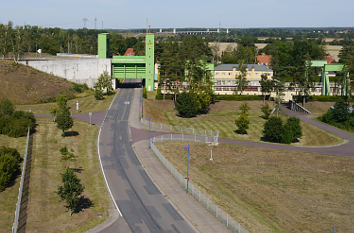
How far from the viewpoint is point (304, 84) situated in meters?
116

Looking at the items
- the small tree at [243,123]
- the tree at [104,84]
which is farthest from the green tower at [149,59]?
the small tree at [243,123]

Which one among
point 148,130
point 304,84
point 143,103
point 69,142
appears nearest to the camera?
point 69,142

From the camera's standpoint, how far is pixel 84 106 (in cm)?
10331

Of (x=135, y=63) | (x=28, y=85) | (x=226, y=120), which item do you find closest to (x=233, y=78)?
(x=135, y=63)

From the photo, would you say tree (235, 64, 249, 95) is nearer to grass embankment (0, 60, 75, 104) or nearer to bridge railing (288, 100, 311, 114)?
bridge railing (288, 100, 311, 114)

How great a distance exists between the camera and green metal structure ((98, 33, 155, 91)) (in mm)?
126675

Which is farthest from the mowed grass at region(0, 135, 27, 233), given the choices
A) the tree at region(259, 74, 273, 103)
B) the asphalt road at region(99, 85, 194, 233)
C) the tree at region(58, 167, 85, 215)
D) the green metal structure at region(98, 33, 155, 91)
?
the tree at region(259, 74, 273, 103)

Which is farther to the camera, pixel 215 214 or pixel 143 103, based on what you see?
pixel 143 103

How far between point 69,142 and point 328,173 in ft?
142

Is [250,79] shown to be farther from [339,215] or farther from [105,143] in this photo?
[339,215]

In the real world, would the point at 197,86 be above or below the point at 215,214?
above

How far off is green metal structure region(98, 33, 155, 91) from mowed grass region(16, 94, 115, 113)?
672 inches

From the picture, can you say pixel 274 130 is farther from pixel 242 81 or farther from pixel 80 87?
pixel 80 87

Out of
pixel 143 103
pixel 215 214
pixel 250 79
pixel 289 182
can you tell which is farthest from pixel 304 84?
pixel 215 214
